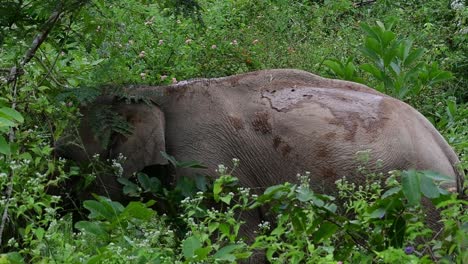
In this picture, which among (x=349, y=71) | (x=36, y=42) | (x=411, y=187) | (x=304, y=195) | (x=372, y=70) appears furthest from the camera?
(x=349, y=71)

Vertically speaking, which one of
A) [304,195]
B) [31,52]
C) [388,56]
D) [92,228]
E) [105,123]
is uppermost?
[31,52]

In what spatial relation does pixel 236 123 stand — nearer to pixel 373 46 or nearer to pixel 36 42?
pixel 36 42

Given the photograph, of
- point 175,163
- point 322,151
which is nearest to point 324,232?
point 175,163

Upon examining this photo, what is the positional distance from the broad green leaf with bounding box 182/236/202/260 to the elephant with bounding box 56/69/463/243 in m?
1.98

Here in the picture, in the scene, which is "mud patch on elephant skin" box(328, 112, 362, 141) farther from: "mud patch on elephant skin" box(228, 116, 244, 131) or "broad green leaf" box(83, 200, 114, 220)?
"broad green leaf" box(83, 200, 114, 220)

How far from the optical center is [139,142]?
20.3 feet

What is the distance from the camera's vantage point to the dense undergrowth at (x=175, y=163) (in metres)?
4.44

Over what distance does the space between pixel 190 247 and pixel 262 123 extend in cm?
242

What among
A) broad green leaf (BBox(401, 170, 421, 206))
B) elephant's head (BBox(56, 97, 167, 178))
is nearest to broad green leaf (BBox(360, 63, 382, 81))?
elephant's head (BBox(56, 97, 167, 178))

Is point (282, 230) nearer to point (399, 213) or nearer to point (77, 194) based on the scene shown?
point (399, 213)

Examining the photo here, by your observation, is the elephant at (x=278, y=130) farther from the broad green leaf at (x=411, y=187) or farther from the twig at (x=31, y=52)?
the broad green leaf at (x=411, y=187)

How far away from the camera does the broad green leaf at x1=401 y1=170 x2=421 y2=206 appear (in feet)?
14.0

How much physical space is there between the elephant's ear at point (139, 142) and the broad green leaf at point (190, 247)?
1961mm

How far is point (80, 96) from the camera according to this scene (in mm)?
5504
